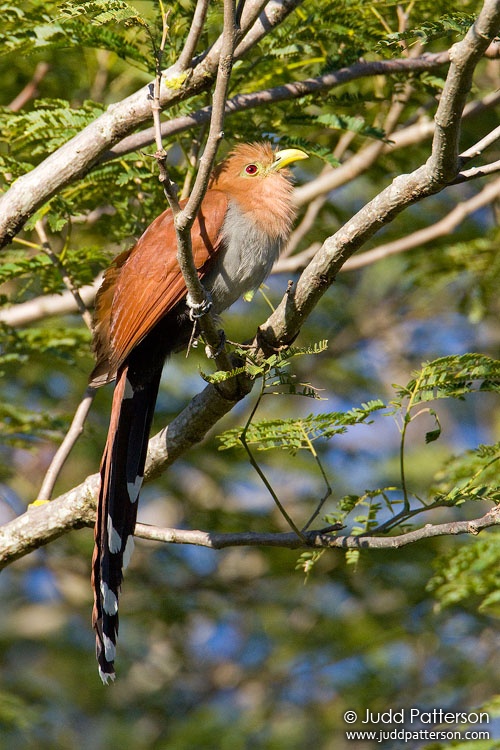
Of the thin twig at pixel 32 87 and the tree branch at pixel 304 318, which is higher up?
the thin twig at pixel 32 87

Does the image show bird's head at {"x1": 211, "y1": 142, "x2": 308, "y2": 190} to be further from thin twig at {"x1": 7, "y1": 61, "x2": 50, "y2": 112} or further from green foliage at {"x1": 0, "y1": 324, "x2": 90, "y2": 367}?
thin twig at {"x1": 7, "y1": 61, "x2": 50, "y2": 112}

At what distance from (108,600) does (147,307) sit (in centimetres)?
101

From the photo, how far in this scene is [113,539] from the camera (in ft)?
9.96

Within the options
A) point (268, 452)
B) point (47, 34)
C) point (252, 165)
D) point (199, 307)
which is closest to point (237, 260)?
point (252, 165)

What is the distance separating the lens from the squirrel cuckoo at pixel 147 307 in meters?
3.02

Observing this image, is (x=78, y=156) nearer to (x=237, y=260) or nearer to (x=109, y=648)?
(x=237, y=260)

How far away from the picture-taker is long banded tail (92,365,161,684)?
294 cm

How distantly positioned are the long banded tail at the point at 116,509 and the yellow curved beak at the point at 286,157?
41.8 inches

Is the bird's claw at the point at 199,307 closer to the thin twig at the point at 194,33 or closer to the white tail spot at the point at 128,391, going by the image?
the thin twig at the point at 194,33

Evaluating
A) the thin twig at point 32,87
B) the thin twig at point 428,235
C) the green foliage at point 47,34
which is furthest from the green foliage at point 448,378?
the thin twig at point 32,87

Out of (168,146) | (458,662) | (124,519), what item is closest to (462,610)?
(458,662)

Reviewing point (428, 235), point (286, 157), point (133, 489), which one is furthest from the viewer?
point (428, 235)

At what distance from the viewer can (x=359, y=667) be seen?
5395mm

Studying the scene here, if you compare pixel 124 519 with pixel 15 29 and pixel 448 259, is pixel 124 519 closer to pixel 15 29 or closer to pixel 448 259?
pixel 15 29
